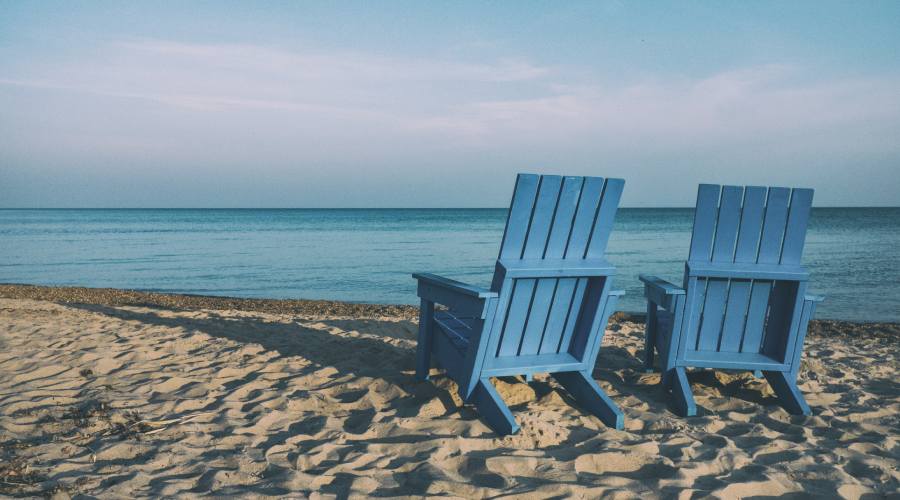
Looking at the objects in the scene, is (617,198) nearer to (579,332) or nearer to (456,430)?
(579,332)

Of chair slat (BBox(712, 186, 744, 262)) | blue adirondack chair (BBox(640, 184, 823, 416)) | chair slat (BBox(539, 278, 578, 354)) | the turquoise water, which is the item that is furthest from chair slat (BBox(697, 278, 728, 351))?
the turquoise water

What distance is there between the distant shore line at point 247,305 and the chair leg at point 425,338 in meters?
3.47

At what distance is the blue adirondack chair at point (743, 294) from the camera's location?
126 inches

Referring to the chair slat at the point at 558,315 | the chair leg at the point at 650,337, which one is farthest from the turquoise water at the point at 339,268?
the chair slat at the point at 558,315

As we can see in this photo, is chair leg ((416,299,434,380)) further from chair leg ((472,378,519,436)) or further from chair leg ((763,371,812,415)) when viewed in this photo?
chair leg ((763,371,812,415))

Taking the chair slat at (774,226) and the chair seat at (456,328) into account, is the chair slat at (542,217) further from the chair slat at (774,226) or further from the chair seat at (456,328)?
the chair slat at (774,226)

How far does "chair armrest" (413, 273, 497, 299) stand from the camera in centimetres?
273

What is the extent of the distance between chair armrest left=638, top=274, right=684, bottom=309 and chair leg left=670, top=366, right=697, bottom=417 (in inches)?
15.3

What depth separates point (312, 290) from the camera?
36.6 ft

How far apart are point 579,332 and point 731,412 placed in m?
0.97

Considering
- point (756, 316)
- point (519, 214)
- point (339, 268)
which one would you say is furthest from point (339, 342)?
point (339, 268)

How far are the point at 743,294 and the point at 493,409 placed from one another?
5.47 ft

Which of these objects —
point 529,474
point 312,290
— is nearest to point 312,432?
point 529,474

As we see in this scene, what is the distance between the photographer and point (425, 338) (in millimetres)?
3562
